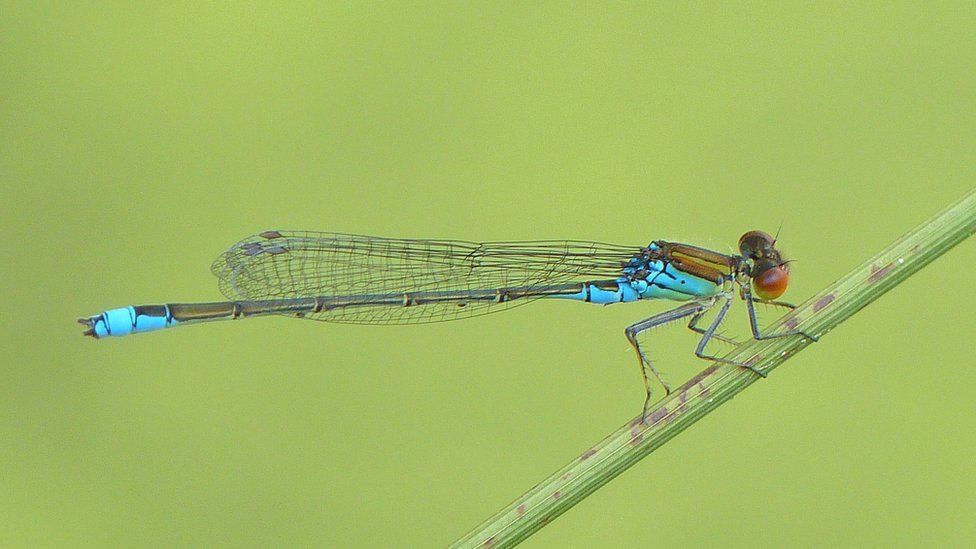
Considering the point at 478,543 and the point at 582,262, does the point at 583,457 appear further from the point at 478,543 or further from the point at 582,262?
the point at 582,262

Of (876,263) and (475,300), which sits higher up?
(475,300)

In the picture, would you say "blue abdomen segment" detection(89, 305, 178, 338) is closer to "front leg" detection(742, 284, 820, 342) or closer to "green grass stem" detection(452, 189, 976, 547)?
"green grass stem" detection(452, 189, 976, 547)

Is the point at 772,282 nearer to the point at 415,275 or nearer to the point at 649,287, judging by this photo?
the point at 649,287

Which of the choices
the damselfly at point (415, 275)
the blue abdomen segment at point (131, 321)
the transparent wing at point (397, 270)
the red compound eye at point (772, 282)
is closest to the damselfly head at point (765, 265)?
the red compound eye at point (772, 282)

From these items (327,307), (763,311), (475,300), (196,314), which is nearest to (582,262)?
(475,300)

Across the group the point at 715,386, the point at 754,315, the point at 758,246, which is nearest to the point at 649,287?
the point at 758,246

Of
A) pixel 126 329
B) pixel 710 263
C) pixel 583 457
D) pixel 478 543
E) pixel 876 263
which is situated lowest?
pixel 478 543
